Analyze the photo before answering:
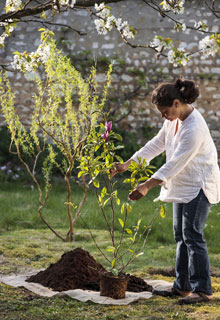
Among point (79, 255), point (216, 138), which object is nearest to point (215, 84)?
point (216, 138)

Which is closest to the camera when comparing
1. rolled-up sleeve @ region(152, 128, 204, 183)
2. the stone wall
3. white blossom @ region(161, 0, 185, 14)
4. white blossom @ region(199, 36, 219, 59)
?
white blossom @ region(199, 36, 219, 59)

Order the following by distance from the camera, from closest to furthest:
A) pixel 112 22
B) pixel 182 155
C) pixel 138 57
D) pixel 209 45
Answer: pixel 209 45, pixel 182 155, pixel 112 22, pixel 138 57

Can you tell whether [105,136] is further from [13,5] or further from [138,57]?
Answer: [138,57]

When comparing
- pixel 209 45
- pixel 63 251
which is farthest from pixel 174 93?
pixel 63 251

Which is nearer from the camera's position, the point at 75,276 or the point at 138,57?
the point at 75,276

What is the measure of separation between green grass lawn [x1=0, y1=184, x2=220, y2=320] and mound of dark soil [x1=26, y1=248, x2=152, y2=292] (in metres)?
0.25

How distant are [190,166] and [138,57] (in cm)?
657

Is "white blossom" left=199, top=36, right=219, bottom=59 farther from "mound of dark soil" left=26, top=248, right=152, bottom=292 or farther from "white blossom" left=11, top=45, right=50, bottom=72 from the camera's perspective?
"mound of dark soil" left=26, top=248, right=152, bottom=292

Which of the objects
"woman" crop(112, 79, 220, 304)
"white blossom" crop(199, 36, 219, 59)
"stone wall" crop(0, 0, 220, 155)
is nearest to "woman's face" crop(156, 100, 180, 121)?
"woman" crop(112, 79, 220, 304)

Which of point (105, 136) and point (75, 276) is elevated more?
point (105, 136)

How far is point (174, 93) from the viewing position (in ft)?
11.4

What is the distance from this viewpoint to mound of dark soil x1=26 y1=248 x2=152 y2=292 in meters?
4.14

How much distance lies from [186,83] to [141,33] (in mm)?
6449

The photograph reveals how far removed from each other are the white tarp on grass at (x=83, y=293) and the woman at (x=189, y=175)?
1.29 ft
